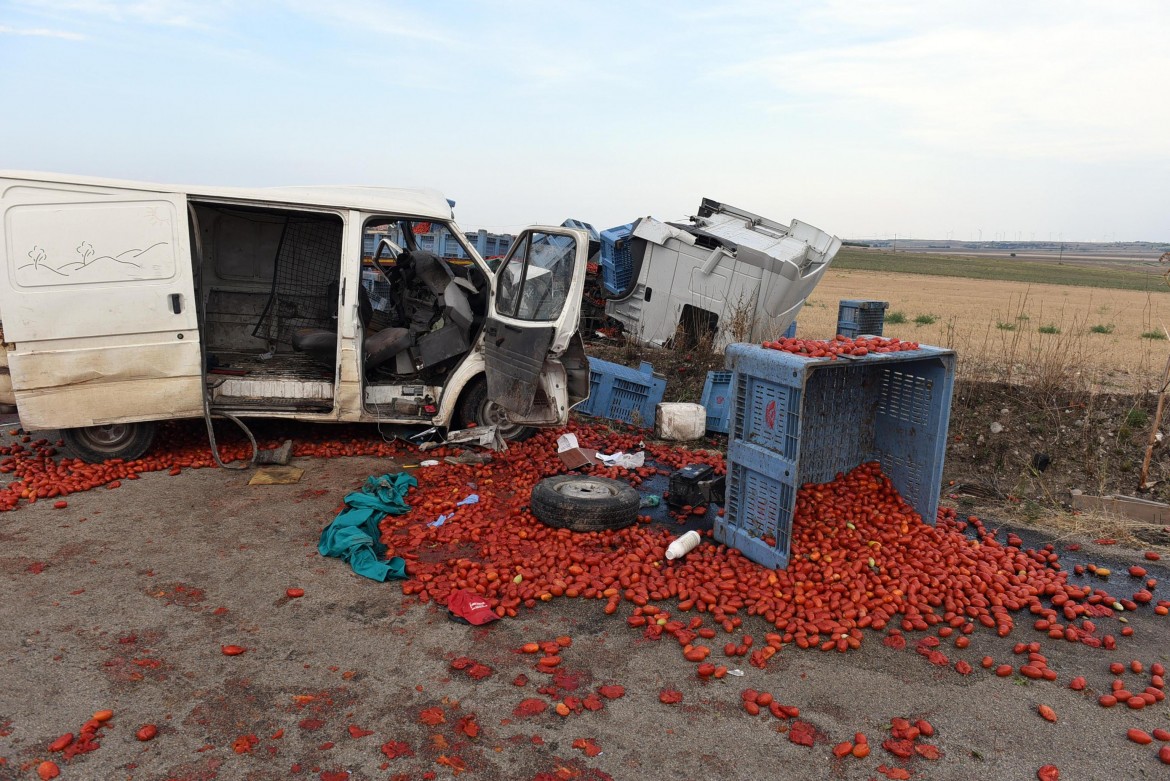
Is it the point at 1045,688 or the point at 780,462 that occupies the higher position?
the point at 780,462

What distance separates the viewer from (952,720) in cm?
366

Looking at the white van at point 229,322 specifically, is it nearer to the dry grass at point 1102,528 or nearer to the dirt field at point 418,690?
the dirt field at point 418,690

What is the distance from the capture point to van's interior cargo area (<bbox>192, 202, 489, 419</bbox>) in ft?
23.7

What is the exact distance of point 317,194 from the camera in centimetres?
688

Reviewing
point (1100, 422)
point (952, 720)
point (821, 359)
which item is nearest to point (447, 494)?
point (821, 359)

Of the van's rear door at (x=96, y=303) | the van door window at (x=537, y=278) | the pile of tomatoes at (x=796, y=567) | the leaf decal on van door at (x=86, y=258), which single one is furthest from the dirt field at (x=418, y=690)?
the van door window at (x=537, y=278)

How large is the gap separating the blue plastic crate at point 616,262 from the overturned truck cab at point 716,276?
0.02 meters

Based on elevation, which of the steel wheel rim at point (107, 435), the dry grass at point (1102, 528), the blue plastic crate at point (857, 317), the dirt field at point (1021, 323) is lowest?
the dry grass at point (1102, 528)

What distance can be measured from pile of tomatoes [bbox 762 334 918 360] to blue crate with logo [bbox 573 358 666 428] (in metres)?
3.62

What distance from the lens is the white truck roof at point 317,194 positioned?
6.13 m

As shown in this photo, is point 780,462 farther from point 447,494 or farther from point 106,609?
point 106,609

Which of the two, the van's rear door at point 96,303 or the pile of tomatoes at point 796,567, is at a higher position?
the van's rear door at point 96,303

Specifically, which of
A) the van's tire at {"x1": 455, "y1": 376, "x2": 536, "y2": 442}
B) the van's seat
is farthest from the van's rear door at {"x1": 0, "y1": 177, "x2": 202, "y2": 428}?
the van's tire at {"x1": 455, "y1": 376, "x2": 536, "y2": 442}

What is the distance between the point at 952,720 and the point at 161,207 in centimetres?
666
